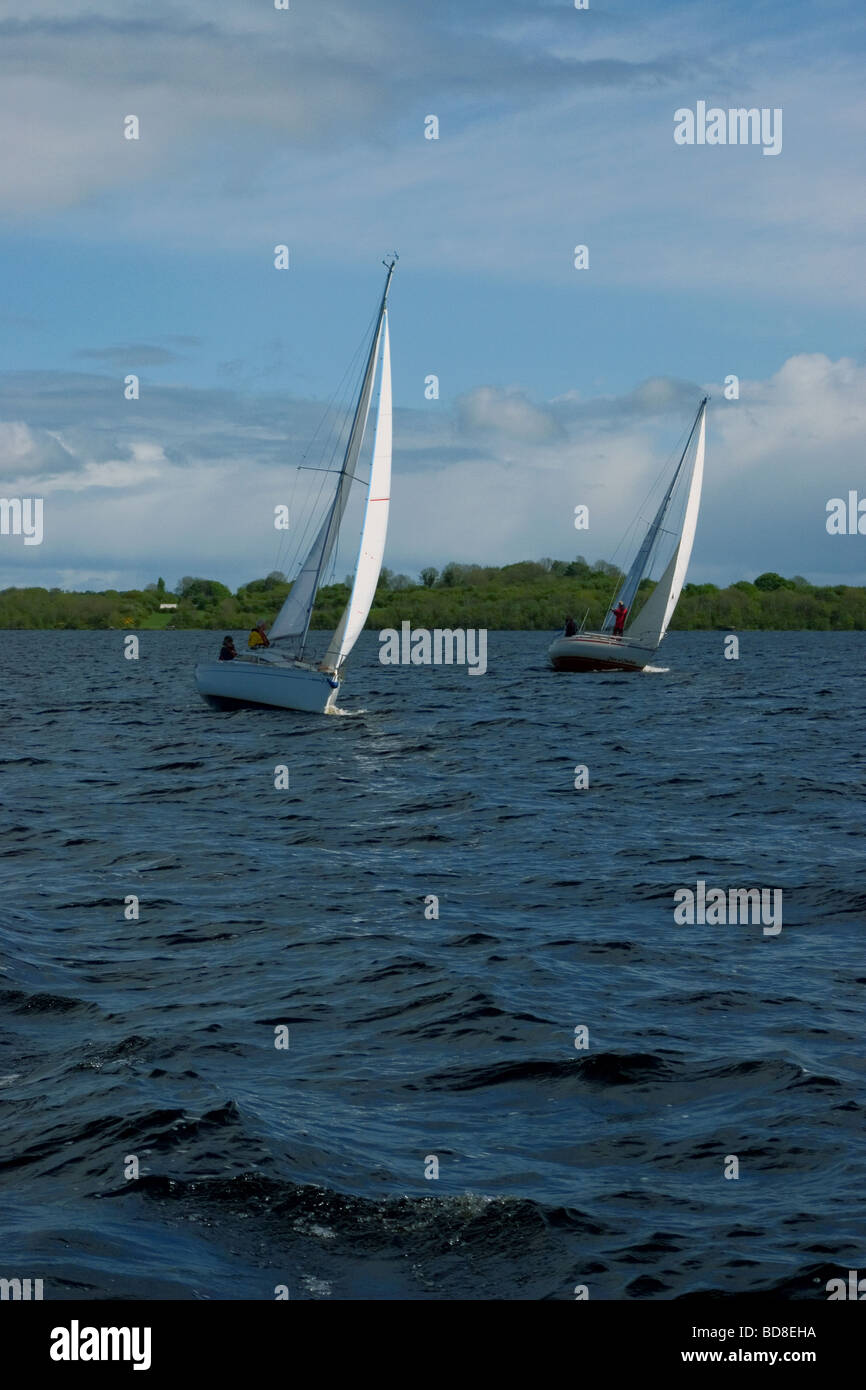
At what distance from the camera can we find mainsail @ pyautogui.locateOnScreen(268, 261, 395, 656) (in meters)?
37.8

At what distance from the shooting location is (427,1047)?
1050 centimetres

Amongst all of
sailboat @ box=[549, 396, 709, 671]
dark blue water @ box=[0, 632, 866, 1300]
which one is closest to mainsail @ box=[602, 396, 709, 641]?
sailboat @ box=[549, 396, 709, 671]

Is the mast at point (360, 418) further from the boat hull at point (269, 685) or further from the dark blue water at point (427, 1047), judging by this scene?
the dark blue water at point (427, 1047)

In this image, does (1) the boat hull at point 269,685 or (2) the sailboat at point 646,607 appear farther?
(2) the sailboat at point 646,607

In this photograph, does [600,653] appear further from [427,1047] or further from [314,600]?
[427,1047]

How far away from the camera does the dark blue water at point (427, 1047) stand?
725cm

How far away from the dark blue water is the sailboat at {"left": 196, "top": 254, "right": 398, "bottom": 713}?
40.7 ft

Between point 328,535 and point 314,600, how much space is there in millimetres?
1901

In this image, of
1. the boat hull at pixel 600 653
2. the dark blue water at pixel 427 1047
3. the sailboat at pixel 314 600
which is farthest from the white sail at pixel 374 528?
the boat hull at pixel 600 653

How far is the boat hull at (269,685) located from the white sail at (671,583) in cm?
2542

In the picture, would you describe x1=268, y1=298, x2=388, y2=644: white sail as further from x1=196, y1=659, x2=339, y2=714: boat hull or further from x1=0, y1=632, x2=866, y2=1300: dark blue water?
x1=0, y1=632, x2=866, y2=1300: dark blue water

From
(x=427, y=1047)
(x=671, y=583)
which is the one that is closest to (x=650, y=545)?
(x=671, y=583)

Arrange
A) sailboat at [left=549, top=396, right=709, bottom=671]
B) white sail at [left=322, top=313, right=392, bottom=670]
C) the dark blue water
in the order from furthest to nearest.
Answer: sailboat at [left=549, top=396, right=709, bottom=671] → white sail at [left=322, top=313, right=392, bottom=670] → the dark blue water

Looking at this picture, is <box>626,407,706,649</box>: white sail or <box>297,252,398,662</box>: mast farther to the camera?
<box>626,407,706,649</box>: white sail
